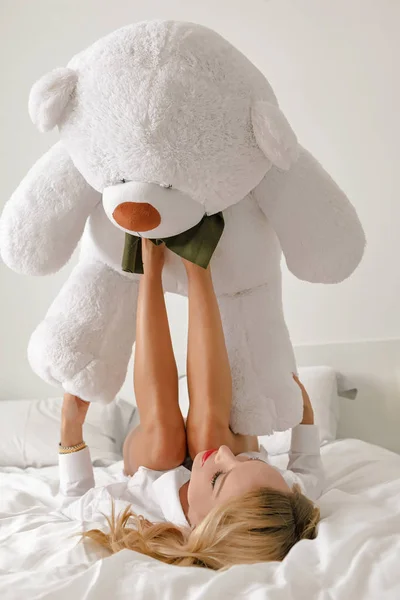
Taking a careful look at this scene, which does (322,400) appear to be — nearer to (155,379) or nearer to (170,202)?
(155,379)

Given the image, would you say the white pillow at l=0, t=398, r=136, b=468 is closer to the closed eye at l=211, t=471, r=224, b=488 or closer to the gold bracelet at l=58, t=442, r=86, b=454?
the gold bracelet at l=58, t=442, r=86, b=454

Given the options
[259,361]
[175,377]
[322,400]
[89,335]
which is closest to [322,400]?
[322,400]

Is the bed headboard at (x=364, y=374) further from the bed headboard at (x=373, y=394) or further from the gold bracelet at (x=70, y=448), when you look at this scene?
the gold bracelet at (x=70, y=448)

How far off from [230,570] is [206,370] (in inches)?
19.7

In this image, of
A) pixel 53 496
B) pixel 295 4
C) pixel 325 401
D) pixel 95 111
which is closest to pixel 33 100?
pixel 95 111

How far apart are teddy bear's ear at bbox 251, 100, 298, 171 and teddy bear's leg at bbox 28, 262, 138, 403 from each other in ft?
1.48

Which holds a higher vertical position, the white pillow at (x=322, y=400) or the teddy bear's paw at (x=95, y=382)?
the teddy bear's paw at (x=95, y=382)

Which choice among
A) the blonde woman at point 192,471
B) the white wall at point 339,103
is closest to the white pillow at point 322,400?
the white wall at point 339,103

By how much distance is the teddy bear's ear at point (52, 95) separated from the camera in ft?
4.03

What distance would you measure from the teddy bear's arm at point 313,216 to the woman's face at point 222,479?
453 mm

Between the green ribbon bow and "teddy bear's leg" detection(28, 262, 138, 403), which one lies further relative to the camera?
"teddy bear's leg" detection(28, 262, 138, 403)

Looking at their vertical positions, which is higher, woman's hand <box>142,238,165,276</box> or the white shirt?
woman's hand <box>142,238,165,276</box>

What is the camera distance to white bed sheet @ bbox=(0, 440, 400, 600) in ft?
2.76

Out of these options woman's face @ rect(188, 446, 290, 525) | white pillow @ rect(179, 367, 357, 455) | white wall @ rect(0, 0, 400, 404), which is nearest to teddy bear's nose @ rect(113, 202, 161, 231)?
woman's face @ rect(188, 446, 290, 525)
